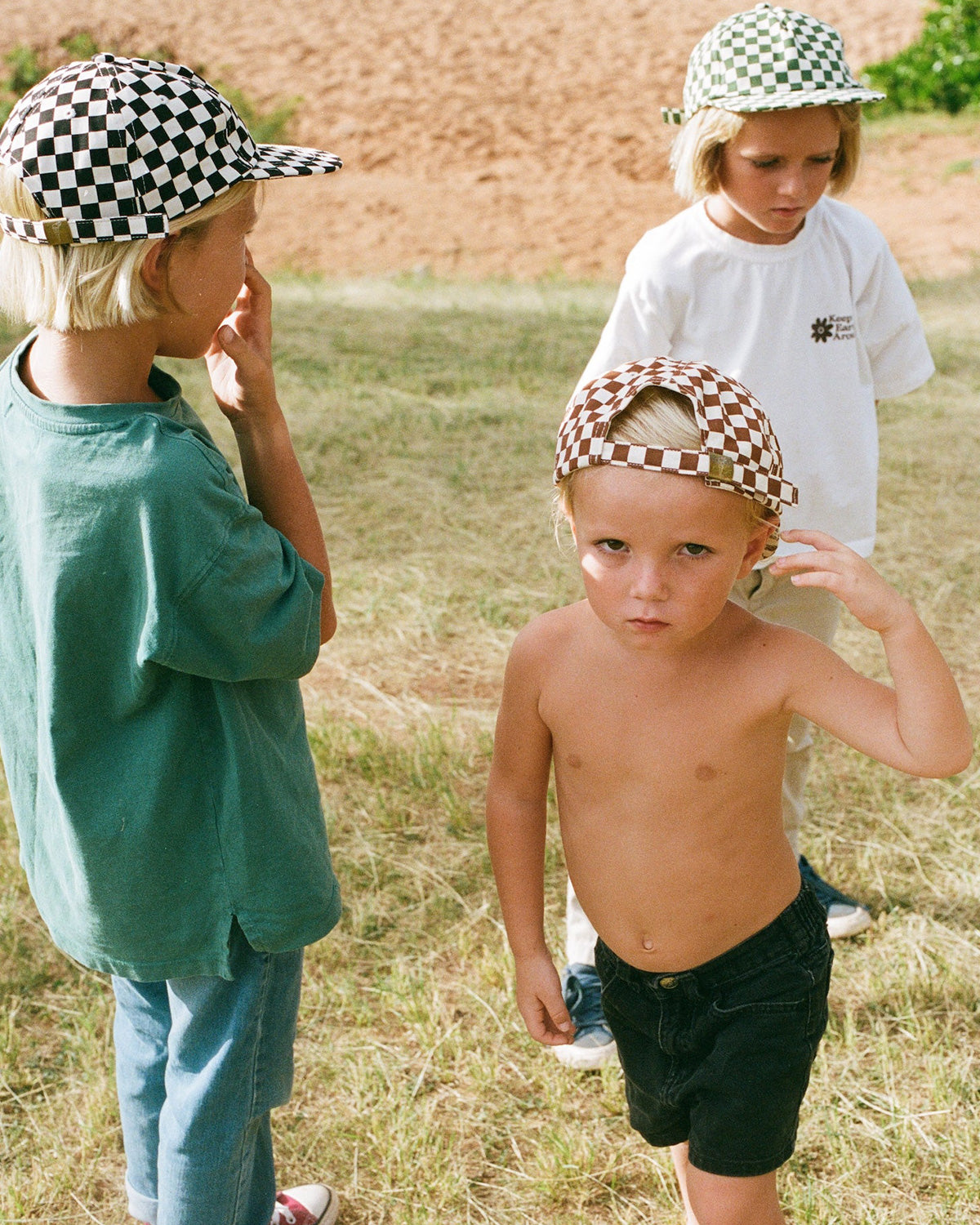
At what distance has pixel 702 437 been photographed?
1659mm

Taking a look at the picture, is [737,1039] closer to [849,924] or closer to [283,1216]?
[283,1216]

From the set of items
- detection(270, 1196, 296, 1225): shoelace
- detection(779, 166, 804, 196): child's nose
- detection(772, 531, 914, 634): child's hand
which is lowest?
detection(270, 1196, 296, 1225): shoelace

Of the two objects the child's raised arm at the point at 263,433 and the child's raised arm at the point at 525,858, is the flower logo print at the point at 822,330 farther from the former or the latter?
the child's raised arm at the point at 263,433

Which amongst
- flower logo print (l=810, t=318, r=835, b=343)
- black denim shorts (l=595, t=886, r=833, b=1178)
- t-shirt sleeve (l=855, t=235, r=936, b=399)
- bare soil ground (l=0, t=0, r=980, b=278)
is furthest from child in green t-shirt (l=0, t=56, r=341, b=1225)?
bare soil ground (l=0, t=0, r=980, b=278)

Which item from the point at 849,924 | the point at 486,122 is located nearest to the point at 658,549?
the point at 849,924

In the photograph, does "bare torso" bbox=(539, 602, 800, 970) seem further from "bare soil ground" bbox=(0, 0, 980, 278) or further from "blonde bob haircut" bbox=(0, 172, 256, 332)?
"bare soil ground" bbox=(0, 0, 980, 278)

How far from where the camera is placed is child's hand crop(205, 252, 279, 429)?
1.79 m

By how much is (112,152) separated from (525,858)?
112 cm

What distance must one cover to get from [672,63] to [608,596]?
76.6 ft

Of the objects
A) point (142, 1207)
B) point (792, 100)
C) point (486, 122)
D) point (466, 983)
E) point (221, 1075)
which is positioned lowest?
point (486, 122)

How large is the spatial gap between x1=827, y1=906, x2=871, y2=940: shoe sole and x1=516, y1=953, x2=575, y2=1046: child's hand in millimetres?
1206

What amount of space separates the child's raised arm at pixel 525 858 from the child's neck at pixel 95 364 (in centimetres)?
67

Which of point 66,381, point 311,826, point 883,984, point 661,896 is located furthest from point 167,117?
point 883,984

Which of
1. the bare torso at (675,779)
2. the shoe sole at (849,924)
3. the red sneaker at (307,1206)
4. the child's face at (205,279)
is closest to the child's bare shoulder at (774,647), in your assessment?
the bare torso at (675,779)
